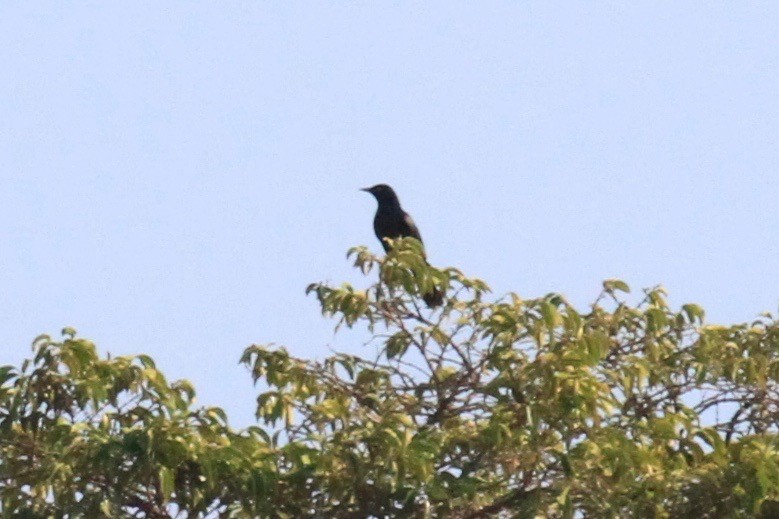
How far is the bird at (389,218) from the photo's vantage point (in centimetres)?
1478

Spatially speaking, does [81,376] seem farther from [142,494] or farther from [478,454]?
[478,454]

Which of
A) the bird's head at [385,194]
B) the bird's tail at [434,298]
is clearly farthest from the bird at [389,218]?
the bird's tail at [434,298]

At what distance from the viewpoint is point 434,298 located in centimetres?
908

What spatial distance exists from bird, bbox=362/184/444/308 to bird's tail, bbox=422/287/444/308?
17.3 ft

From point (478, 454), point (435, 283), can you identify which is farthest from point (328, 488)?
point (435, 283)

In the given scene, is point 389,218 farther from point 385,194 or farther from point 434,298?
point 434,298

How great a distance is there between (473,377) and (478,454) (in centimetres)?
63

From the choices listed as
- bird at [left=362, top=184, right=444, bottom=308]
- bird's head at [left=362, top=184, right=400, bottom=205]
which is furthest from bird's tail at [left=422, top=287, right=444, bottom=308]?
bird's head at [left=362, top=184, right=400, bottom=205]

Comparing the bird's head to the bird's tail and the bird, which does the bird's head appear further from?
the bird's tail

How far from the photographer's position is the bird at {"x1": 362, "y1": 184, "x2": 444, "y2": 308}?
48.5 feet

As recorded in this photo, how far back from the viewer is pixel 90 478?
25.5ft

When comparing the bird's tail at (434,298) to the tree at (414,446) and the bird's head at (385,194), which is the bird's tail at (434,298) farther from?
the bird's head at (385,194)

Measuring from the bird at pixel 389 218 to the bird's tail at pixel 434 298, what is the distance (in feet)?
17.3

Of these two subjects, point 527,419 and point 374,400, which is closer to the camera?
point 527,419
